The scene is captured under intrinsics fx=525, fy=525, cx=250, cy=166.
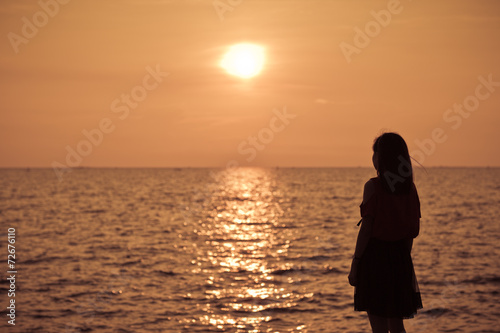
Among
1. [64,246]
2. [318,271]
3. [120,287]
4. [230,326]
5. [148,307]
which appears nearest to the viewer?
[230,326]

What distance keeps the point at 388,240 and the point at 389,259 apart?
9.6 inches

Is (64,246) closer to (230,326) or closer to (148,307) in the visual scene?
(148,307)

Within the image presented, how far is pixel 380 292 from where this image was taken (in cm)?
553

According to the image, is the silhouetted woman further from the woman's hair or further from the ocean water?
the ocean water

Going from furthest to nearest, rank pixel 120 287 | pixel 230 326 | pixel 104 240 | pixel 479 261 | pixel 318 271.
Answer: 1. pixel 104 240
2. pixel 479 261
3. pixel 318 271
4. pixel 120 287
5. pixel 230 326

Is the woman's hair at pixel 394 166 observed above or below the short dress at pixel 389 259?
above

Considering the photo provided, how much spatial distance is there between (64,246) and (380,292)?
28.9 meters

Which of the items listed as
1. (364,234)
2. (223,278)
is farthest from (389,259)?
(223,278)

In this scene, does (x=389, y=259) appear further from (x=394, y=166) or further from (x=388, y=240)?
(x=394, y=166)

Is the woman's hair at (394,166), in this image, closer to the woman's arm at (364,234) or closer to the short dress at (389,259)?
the short dress at (389,259)

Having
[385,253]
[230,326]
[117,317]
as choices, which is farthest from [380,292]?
[117,317]

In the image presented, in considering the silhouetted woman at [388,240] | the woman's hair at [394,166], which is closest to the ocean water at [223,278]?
the silhouetted woman at [388,240]

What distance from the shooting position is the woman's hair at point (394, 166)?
17.4ft

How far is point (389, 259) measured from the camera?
5535 mm
